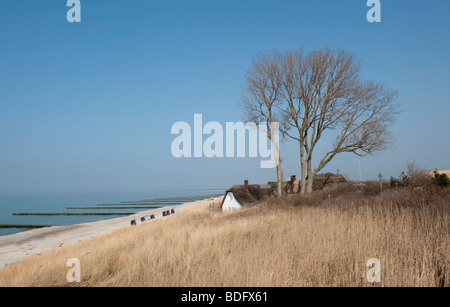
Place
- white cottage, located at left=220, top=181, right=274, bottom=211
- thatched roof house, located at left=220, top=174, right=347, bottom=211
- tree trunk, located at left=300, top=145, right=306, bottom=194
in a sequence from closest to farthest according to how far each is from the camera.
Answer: tree trunk, located at left=300, top=145, right=306, bottom=194 → thatched roof house, located at left=220, top=174, right=347, bottom=211 → white cottage, located at left=220, top=181, right=274, bottom=211

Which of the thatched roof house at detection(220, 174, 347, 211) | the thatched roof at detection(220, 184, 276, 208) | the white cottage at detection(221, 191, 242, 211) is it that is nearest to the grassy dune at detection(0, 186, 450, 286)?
the thatched roof house at detection(220, 174, 347, 211)

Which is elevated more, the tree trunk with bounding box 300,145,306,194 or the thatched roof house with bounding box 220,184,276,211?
the tree trunk with bounding box 300,145,306,194

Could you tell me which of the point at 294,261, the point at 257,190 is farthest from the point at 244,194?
the point at 294,261

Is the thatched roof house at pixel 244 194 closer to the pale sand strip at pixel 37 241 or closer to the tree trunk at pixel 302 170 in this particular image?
the tree trunk at pixel 302 170

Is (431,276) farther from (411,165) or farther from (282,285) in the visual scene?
(411,165)

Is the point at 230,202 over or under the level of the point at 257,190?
under

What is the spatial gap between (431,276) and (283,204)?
37.1ft

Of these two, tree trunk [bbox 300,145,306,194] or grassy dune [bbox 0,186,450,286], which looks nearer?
grassy dune [bbox 0,186,450,286]

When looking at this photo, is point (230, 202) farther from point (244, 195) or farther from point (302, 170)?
point (302, 170)

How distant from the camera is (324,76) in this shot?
21.8 meters

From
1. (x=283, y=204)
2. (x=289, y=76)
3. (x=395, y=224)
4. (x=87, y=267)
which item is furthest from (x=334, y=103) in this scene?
(x=87, y=267)

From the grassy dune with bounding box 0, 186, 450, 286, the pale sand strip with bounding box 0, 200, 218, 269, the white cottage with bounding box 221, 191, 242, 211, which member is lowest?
the pale sand strip with bounding box 0, 200, 218, 269

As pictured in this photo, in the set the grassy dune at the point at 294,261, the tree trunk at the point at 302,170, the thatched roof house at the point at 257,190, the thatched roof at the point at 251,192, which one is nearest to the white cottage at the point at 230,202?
the thatched roof house at the point at 257,190

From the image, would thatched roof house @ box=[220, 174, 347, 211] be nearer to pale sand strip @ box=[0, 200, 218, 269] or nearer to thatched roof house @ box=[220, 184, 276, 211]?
thatched roof house @ box=[220, 184, 276, 211]
